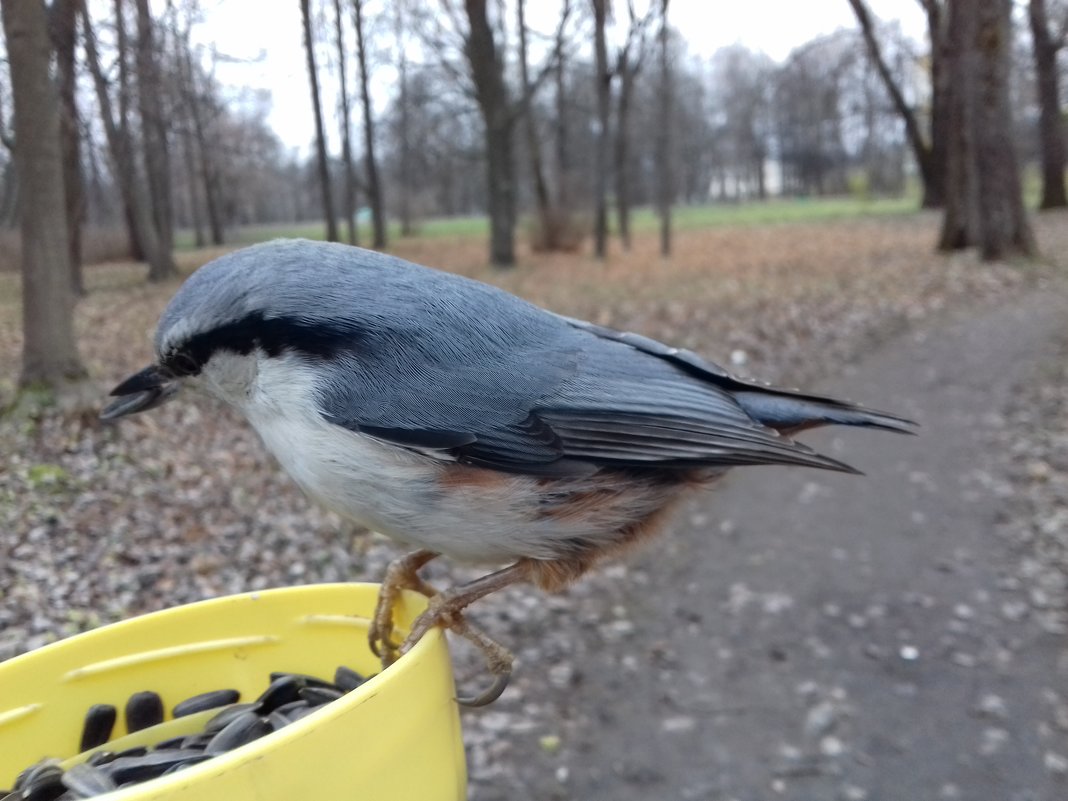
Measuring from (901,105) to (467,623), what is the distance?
Answer: 2537cm

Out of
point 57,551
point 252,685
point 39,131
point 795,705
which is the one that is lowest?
point 795,705

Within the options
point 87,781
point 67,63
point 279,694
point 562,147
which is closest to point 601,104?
point 562,147

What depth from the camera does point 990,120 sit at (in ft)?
43.2

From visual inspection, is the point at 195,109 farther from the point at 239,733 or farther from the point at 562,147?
the point at 562,147

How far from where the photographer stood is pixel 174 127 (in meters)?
7.21

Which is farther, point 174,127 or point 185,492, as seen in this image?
point 174,127

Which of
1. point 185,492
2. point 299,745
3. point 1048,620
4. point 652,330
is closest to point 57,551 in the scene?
point 185,492

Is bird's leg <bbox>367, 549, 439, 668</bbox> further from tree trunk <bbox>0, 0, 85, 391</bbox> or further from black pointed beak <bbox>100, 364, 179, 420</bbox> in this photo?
tree trunk <bbox>0, 0, 85, 391</bbox>

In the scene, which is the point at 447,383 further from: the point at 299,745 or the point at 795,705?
the point at 795,705

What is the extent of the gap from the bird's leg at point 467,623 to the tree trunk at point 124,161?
616 cm

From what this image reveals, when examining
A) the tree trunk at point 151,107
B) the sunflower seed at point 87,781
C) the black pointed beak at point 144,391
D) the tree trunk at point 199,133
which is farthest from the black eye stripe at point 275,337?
the tree trunk at point 199,133

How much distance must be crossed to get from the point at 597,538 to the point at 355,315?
68cm

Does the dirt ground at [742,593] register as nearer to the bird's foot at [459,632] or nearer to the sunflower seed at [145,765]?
the bird's foot at [459,632]

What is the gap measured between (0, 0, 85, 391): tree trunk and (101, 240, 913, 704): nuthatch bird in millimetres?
4774
